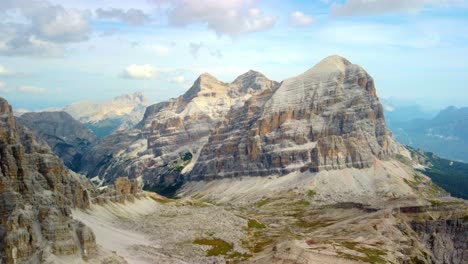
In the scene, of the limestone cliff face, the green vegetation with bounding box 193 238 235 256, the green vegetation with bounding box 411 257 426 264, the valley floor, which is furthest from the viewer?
the green vegetation with bounding box 411 257 426 264

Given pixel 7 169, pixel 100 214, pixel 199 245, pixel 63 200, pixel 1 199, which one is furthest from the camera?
pixel 100 214

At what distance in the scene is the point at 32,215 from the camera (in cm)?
11712

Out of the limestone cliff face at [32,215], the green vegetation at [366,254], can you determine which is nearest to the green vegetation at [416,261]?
the green vegetation at [366,254]

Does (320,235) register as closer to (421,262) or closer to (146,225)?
(421,262)

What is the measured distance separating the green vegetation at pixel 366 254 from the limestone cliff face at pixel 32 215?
236ft

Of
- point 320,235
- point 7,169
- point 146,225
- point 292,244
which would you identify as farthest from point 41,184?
point 320,235

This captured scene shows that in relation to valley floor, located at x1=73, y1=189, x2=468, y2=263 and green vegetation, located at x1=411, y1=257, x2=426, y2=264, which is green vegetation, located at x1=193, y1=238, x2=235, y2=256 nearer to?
valley floor, located at x1=73, y1=189, x2=468, y2=263

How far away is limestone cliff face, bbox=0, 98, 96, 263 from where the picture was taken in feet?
353

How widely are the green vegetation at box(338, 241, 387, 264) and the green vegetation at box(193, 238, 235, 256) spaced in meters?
33.8

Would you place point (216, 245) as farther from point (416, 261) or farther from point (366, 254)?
point (416, 261)

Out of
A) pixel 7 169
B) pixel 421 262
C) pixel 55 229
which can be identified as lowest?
pixel 421 262

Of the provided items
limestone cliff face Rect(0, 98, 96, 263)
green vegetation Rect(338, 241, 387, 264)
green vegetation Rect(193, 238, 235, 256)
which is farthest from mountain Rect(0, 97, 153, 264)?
green vegetation Rect(338, 241, 387, 264)

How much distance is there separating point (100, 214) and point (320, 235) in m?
75.3

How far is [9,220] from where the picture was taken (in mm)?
109625
